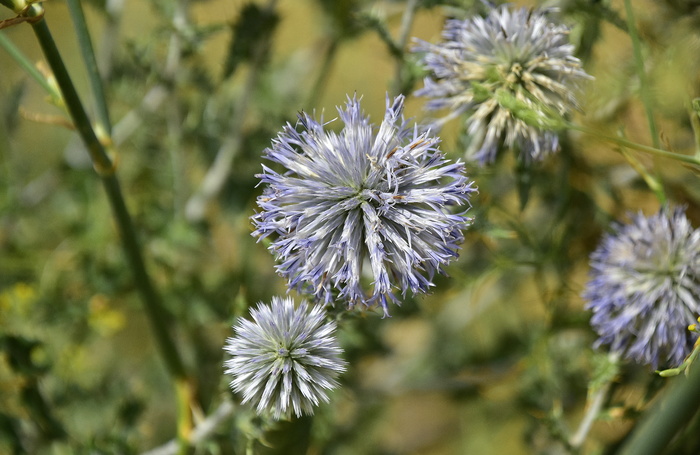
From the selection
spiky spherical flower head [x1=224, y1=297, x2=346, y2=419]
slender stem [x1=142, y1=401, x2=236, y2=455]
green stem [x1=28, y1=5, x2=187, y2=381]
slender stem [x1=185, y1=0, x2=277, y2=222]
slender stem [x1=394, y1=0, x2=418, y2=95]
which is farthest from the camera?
slender stem [x1=185, y1=0, x2=277, y2=222]

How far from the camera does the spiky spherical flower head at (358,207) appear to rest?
26.3 inches

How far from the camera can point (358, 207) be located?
70 cm

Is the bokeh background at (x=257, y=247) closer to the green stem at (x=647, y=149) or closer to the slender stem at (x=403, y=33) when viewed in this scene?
the slender stem at (x=403, y=33)

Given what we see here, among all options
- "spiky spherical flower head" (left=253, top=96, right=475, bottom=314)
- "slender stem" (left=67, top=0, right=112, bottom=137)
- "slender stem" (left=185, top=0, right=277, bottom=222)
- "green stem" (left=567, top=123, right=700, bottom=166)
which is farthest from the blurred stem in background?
"green stem" (left=567, top=123, right=700, bottom=166)

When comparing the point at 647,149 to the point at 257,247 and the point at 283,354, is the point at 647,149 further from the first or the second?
the point at 257,247

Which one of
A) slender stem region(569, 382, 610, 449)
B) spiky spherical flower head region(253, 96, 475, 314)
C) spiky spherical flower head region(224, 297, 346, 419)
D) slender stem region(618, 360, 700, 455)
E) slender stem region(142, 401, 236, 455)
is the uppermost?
spiky spherical flower head region(253, 96, 475, 314)

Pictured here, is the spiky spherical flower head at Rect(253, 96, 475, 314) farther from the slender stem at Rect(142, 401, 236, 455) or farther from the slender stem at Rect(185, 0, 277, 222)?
the slender stem at Rect(185, 0, 277, 222)

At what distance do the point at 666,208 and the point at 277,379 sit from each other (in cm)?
59

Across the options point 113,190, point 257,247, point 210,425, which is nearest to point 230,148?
point 257,247

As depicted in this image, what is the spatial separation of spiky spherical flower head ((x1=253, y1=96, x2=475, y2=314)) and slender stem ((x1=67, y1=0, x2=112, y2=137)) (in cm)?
33

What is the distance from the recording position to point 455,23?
0.87 metres

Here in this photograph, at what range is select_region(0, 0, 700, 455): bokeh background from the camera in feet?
3.51

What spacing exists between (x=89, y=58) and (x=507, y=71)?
1.81 feet

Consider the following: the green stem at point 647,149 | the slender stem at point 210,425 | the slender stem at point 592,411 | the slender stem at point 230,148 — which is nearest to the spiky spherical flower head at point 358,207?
the green stem at point 647,149
